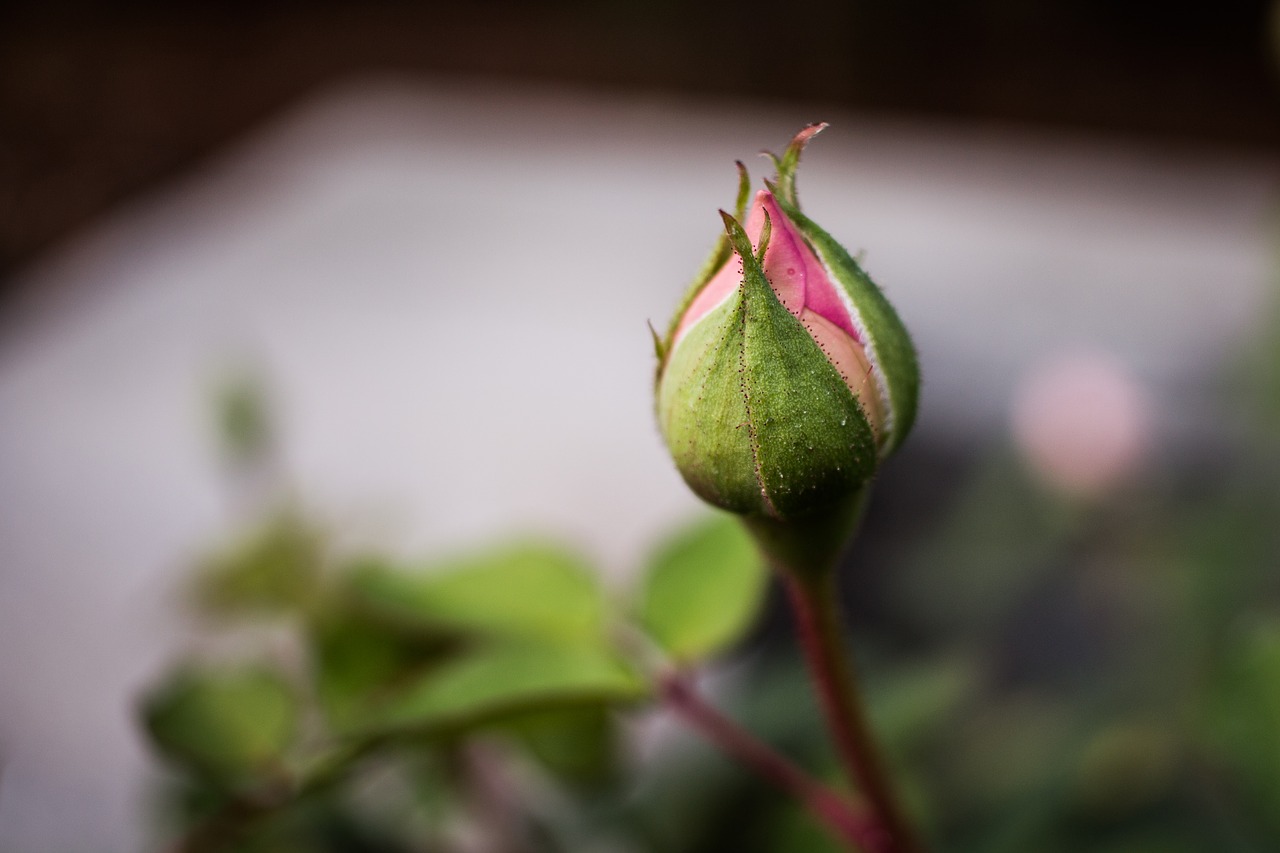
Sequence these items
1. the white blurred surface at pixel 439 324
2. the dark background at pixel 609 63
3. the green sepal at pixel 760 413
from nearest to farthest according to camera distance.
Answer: the green sepal at pixel 760 413 < the white blurred surface at pixel 439 324 < the dark background at pixel 609 63

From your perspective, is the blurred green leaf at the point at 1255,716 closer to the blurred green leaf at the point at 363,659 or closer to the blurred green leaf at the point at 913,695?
the blurred green leaf at the point at 913,695

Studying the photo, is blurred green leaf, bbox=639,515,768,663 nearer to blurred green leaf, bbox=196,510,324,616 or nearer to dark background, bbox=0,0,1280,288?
blurred green leaf, bbox=196,510,324,616

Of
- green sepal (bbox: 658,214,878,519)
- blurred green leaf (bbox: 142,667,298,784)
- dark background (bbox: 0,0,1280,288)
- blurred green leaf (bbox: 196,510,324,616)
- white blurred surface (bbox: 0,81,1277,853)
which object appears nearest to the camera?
green sepal (bbox: 658,214,878,519)

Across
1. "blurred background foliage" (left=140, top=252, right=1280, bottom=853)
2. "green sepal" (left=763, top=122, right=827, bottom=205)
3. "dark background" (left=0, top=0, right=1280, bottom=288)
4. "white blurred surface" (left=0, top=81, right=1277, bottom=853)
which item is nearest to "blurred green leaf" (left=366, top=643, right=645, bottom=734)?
"blurred background foliage" (left=140, top=252, right=1280, bottom=853)

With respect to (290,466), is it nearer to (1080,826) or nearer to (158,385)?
(158,385)

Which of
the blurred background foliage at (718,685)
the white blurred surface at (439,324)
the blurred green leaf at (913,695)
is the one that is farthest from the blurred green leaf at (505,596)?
the white blurred surface at (439,324)

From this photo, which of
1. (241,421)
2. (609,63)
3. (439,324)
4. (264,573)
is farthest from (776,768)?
(609,63)
